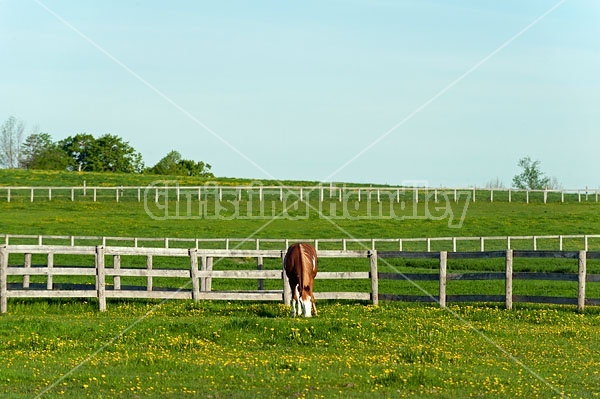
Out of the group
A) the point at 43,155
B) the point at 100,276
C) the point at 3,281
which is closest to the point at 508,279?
the point at 100,276

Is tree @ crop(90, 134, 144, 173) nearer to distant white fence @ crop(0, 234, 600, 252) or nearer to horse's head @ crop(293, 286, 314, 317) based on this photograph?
distant white fence @ crop(0, 234, 600, 252)

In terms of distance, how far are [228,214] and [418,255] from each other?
4117 cm

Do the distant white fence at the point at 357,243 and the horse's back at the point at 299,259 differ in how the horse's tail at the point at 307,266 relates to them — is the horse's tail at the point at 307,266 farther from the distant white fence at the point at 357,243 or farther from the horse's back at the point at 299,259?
the distant white fence at the point at 357,243

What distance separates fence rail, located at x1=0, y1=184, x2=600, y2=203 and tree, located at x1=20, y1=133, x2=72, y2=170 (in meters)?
54.3

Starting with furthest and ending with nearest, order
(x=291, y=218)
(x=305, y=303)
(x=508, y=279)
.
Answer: (x=291, y=218) → (x=508, y=279) → (x=305, y=303)

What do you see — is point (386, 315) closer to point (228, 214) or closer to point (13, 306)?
point (13, 306)

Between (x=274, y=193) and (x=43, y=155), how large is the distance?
66.3 meters

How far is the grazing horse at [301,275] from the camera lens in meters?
19.5

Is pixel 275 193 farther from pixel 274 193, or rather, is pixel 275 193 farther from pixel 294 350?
pixel 294 350

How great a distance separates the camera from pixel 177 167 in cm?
14150

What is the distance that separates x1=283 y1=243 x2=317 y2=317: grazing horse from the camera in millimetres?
19484

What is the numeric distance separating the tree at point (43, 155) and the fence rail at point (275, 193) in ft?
178

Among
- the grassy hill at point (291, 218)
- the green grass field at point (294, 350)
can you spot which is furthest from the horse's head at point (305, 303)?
the grassy hill at point (291, 218)

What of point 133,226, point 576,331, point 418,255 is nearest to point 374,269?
point 418,255
